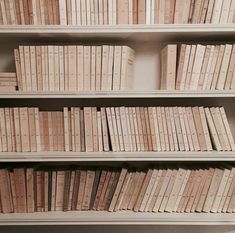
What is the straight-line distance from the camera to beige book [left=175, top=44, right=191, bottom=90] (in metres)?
1.29

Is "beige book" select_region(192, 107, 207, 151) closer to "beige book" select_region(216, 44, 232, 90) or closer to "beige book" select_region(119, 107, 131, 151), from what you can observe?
"beige book" select_region(216, 44, 232, 90)

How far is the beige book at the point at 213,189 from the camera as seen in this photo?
4.45 feet

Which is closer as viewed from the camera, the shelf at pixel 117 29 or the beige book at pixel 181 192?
the shelf at pixel 117 29

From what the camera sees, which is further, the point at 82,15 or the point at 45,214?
the point at 45,214

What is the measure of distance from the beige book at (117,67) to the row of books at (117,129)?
13 centimetres

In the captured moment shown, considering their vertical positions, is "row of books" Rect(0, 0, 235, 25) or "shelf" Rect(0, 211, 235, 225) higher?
"row of books" Rect(0, 0, 235, 25)

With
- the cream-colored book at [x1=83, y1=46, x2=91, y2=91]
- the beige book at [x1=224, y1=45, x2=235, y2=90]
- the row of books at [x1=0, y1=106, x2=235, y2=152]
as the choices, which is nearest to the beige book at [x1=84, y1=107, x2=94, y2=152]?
the row of books at [x1=0, y1=106, x2=235, y2=152]

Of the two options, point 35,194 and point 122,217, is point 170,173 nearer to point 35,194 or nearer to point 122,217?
point 122,217

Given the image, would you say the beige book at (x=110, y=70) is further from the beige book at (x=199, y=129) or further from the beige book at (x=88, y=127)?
the beige book at (x=199, y=129)

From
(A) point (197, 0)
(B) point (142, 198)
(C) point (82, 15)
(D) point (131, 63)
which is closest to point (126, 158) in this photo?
(B) point (142, 198)

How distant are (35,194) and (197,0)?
1213 millimetres

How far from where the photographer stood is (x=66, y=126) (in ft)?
4.39

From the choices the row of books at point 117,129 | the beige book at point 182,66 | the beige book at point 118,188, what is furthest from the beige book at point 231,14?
the beige book at point 118,188

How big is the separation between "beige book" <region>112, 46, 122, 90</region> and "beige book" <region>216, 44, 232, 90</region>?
1.56 ft
